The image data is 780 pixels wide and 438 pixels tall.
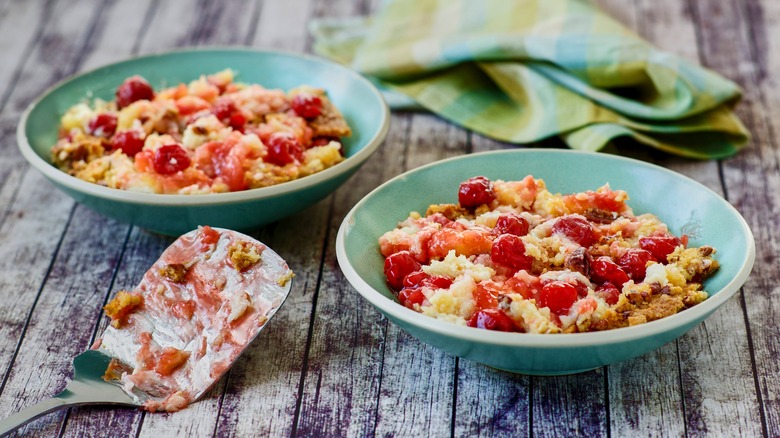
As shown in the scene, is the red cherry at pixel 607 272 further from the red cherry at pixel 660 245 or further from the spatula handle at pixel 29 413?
the spatula handle at pixel 29 413

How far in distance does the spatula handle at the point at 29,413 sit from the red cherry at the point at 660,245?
1122mm

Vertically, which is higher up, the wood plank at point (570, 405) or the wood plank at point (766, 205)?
the wood plank at point (570, 405)

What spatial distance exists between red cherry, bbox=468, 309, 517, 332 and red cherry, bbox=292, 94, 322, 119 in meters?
→ 0.97

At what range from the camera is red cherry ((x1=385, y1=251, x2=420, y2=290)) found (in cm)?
171

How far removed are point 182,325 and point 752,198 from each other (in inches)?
59.9

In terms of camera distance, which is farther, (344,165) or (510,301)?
(344,165)

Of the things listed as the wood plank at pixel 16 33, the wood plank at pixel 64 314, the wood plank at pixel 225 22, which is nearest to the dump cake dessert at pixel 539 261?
the wood plank at pixel 64 314

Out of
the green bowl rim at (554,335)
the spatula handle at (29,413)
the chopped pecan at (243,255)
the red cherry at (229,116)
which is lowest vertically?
the red cherry at (229,116)

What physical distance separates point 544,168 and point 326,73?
31.7 inches

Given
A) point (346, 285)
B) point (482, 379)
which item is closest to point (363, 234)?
point (346, 285)

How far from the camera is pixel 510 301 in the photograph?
153 centimetres

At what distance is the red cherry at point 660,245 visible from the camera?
1743mm

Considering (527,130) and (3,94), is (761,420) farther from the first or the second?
(3,94)

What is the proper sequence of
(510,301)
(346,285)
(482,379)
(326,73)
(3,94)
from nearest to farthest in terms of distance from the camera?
(510,301), (482,379), (346,285), (326,73), (3,94)
